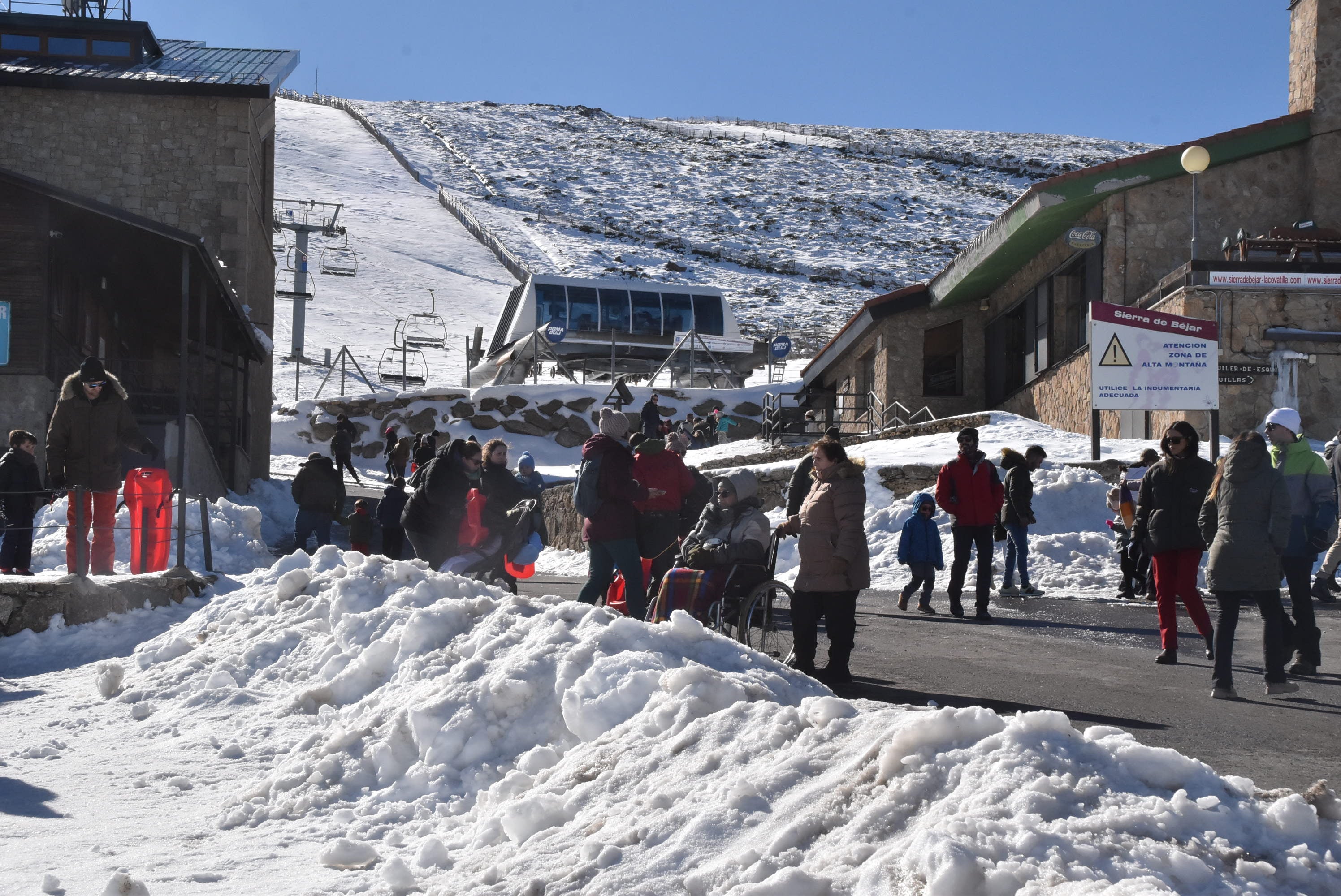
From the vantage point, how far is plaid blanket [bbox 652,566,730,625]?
8.30m

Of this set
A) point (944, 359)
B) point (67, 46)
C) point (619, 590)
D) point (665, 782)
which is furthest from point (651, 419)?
point (665, 782)

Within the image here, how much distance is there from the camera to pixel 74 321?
69.9 feet

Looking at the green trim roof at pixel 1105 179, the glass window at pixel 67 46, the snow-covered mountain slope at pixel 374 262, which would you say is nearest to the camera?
the green trim roof at pixel 1105 179

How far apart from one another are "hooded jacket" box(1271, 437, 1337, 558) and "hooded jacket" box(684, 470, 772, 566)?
3.31 meters

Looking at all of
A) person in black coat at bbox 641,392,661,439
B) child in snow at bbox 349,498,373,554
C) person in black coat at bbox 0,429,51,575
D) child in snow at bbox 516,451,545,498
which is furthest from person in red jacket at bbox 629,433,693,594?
person in black coat at bbox 641,392,661,439

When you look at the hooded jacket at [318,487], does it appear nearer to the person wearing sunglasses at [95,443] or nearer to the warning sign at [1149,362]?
the person wearing sunglasses at [95,443]

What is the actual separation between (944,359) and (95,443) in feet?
67.6

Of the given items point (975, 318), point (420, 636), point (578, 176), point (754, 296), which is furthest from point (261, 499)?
point (578, 176)

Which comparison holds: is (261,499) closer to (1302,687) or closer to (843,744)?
(1302,687)

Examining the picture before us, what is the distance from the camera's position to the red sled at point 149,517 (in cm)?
1141

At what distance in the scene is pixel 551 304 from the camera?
37.3m

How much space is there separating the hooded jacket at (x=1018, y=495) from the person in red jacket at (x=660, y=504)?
13.6ft

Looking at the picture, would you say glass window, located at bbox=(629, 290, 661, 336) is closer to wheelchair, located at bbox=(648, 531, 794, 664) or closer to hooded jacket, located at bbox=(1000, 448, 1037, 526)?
hooded jacket, located at bbox=(1000, 448, 1037, 526)

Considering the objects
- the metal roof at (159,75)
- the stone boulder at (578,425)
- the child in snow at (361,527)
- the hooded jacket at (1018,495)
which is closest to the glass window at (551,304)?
the stone boulder at (578,425)
